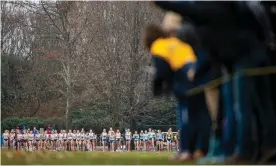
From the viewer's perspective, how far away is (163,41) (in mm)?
12570

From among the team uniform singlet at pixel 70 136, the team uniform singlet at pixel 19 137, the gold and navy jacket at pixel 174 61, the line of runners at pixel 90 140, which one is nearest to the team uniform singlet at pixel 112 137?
the line of runners at pixel 90 140

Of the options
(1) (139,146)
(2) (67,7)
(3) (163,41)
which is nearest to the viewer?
(3) (163,41)

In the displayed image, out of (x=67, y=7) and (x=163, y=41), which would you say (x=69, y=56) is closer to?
(x=67, y=7)

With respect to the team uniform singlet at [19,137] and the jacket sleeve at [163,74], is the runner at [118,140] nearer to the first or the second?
the team uniform singlet at [19,137]

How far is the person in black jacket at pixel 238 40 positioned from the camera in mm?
10555

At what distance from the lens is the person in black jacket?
34.6 ft

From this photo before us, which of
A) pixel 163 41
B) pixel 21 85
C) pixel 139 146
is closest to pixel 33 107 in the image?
pixel 21 85

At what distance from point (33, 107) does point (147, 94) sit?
1034 cm

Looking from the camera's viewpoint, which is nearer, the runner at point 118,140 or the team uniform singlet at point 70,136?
the runner at point 118,140

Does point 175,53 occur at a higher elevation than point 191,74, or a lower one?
higher

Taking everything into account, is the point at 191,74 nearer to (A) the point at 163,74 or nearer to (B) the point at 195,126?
(A) the point at 163,74

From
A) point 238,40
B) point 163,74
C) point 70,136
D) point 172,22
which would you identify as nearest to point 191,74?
point 163,74

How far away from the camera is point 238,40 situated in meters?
10.7

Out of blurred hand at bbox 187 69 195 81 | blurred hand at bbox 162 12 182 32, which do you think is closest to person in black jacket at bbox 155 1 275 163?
blurred hand at bbox 187 69 195 81
